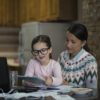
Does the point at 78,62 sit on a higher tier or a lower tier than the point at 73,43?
lower

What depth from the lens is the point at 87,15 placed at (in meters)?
3.70

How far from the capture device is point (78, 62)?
2.16m

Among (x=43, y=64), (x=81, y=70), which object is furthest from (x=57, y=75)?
(x=81, y=70)

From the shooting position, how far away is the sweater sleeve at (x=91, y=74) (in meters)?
2.04

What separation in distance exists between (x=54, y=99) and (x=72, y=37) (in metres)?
0.89

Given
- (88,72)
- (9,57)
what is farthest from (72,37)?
(9,57)

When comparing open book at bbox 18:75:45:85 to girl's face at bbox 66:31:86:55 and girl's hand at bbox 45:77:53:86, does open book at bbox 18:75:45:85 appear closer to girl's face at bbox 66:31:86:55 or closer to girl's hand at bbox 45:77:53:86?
girl's hand at bbox 45:77:53:86

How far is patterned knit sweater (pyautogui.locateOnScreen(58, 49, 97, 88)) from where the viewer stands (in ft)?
6.77

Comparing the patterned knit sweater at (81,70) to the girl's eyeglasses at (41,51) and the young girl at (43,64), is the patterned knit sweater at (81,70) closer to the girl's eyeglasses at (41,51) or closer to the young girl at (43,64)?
the young girl at (43,64)

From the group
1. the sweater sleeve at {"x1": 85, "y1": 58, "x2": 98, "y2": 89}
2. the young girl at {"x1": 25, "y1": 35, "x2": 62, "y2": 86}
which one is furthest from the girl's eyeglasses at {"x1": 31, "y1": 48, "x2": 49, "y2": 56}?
the sweater sleeve at {"x1": 85, "y1": 58, "x2": 98, "y2": 89}

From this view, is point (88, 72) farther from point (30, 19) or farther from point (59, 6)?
point (30, 19)

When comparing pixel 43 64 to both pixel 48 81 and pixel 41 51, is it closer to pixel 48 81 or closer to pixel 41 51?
pixel 41 51

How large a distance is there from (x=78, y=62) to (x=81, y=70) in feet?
0.22

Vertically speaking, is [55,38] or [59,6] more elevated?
[59,6]
